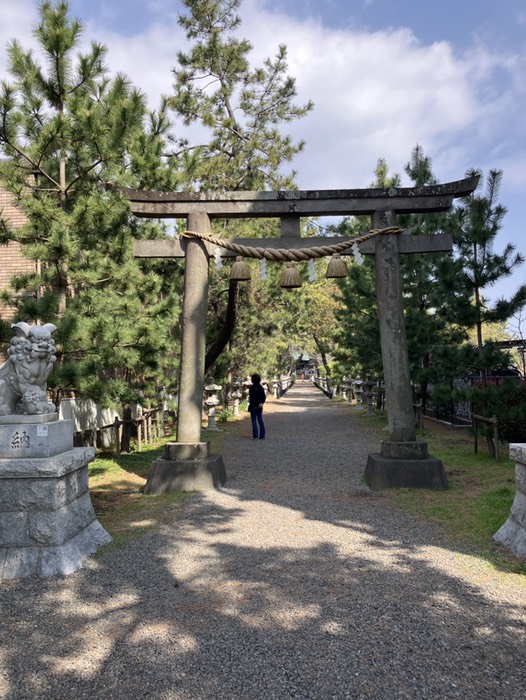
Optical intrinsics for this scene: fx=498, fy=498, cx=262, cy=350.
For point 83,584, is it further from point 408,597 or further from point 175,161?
point 175,161

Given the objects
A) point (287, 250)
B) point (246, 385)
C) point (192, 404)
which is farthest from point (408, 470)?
point (246, 385)

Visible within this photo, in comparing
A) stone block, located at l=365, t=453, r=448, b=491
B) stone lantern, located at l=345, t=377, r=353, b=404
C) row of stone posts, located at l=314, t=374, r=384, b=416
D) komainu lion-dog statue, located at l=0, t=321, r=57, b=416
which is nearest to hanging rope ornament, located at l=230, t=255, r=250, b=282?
stone block, located at l=365, t=453, r=448, b=491

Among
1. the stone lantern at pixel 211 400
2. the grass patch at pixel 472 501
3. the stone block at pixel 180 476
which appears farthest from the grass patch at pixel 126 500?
the stone lantern at pixel 211 400

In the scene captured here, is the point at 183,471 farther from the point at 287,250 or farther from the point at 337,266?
the point at 337,266

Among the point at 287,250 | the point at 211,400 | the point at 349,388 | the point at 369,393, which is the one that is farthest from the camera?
the point at 349,388

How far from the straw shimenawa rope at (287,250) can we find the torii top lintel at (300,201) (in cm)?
44

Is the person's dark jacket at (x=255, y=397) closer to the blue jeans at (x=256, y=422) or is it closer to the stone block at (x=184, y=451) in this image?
the blue jeans at (x=256, y=422)

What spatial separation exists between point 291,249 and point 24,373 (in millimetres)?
4155

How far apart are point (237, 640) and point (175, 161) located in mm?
8761

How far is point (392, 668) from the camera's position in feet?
8.75

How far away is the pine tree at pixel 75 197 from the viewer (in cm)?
646

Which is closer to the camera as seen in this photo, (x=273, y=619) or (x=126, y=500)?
(x=273, y=619)

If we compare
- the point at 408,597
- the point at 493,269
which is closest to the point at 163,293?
the point at 493,269

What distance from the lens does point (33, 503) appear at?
403 centimetres
